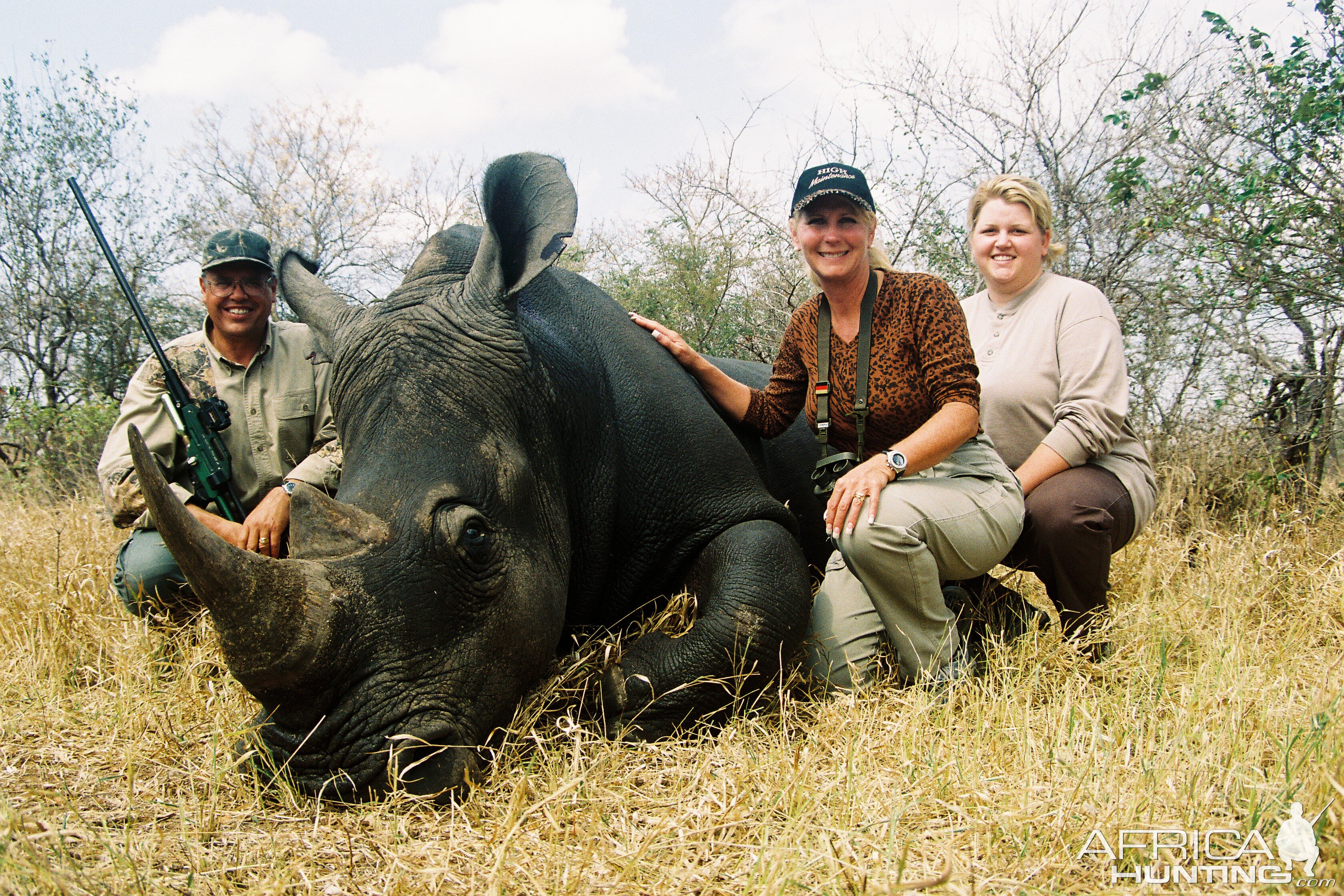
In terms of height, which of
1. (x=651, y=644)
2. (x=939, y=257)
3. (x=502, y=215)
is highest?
(x=939, y=257)

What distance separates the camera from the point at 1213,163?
284 inches

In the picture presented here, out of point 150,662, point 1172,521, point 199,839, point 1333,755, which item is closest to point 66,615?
point 150,662

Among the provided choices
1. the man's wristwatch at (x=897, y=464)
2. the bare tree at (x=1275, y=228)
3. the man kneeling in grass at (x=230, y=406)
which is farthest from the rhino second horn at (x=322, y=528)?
the bare tree at (x=1275, y=228)

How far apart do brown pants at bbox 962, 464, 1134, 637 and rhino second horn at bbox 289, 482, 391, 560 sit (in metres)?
2.97

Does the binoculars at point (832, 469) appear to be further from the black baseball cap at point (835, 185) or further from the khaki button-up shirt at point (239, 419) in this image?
the khaki button-up shirt at point (239, 419)

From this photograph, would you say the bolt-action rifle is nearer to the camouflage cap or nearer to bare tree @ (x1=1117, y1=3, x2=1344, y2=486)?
the camouflage cap

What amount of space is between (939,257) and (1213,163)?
2886mm

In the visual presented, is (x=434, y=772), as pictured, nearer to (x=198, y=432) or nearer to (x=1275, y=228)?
(x=198, y=432)

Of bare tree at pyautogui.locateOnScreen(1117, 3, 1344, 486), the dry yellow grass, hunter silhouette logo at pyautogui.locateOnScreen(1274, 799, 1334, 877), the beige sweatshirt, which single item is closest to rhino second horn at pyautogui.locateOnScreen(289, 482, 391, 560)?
the dry yellow grass

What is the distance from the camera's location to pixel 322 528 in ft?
9.26

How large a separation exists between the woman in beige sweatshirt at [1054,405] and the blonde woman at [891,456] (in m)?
0.35

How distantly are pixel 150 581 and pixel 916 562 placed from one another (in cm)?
383

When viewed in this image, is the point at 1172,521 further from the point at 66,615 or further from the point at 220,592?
the point at 66,615

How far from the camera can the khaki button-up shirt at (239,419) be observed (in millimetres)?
5086
